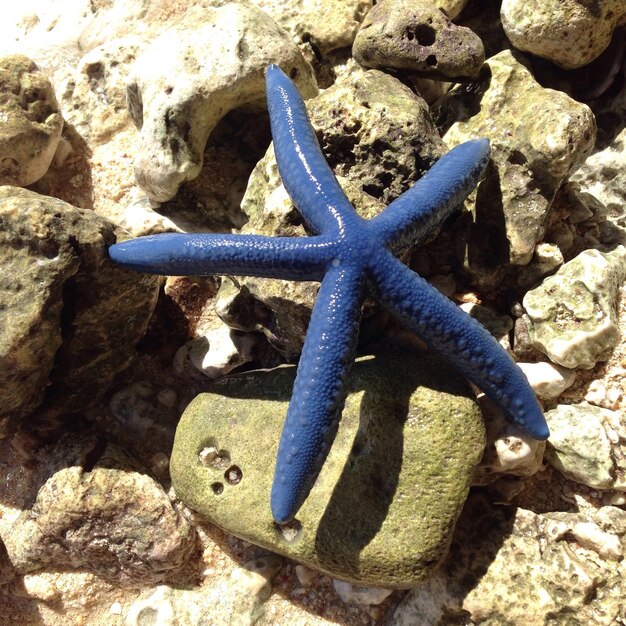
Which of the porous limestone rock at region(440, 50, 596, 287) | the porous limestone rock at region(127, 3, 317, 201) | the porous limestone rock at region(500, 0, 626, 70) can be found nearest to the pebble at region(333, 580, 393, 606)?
the porous limestone rock at region(440, 50, 596, 287)

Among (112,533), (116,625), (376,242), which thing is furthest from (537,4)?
(116,625)

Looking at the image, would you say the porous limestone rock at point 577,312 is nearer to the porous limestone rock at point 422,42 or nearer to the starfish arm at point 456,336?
Result: the starfish arm at point 456,336

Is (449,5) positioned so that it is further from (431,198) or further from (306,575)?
(306,575)

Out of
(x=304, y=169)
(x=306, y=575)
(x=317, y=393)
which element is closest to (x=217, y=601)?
(x=306, y=575)

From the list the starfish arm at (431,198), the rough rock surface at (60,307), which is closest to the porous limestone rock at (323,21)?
the starfish arm at (431,198)

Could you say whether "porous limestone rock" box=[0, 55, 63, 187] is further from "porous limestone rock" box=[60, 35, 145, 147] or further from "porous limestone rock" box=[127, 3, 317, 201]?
"porous limestone rock" box=[127, 3, 317, 201]

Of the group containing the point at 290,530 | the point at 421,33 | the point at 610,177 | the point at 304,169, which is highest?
the point at 421,33

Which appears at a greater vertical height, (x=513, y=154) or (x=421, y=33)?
(x=421, y=33)

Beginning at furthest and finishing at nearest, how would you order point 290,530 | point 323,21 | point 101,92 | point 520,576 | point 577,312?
point 101,92 < point 323,21 < point 577,312 < point 290,530 < point 520,576
